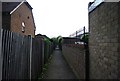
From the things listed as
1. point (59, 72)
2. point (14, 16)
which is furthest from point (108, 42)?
point (14, 16)

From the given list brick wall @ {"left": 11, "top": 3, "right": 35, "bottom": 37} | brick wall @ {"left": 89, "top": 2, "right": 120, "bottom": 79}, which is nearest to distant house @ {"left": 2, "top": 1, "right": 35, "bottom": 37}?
brick wall @ {"left": 11, "top": 3, "right": 35, "bottom": 37}

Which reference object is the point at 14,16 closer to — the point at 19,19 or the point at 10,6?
the point at 10,6

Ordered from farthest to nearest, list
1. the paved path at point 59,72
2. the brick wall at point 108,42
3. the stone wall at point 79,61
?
the paved path at point 59,72 → the stone wall at point 79,61 → the brick wall at point 108,42

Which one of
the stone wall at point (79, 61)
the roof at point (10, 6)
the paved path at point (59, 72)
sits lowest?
the paved path at point (59, 72)

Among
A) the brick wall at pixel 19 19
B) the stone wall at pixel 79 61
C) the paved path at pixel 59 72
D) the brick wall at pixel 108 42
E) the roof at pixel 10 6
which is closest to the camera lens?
the brick wall at pixel 108 42

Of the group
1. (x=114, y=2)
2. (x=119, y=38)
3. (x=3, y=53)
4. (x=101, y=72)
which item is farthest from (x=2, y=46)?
(x=101, y=72)

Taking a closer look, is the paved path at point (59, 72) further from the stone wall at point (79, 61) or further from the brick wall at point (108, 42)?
the brick wall at point (108, 42)

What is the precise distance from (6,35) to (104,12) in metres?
2.47

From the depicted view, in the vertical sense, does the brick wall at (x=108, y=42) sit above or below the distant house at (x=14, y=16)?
below

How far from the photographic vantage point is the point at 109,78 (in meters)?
4.13

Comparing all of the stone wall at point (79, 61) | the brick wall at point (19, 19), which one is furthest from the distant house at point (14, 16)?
the stone wall at point (79, 61)

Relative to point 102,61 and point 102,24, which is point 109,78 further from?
point 102,24

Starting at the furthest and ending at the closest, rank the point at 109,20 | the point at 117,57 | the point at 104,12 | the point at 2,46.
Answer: the point at 104,12
the point at 109,20
the point at 117,57
the point at 2,46

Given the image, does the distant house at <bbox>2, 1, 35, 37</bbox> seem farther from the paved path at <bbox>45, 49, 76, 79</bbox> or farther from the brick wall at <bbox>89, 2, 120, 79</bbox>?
the brick wall at <bbox>89, 2, 120, 79</bbox>
